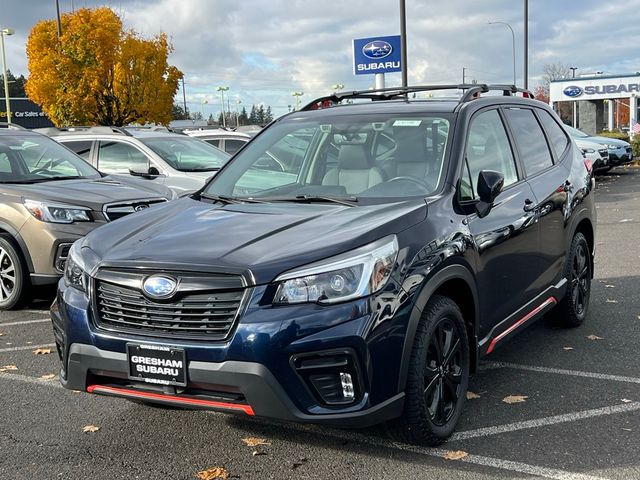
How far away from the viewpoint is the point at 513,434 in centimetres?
401

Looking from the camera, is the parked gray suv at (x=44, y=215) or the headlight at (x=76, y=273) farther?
the parked gray suv at (x=44, y=215)

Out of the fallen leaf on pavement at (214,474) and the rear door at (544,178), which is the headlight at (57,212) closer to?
the fallen leaf on pavement at (214,474)

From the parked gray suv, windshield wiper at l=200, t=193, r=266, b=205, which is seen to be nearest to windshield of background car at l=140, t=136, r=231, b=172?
the parked gray suv

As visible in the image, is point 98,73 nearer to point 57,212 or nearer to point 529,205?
point 57,212

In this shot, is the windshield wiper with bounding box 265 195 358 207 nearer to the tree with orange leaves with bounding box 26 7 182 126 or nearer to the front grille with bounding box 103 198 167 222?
the front grille with bounding box 103 198 167 222

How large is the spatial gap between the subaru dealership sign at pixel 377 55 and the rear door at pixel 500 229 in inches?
501

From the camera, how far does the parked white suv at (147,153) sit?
10406 millimetres

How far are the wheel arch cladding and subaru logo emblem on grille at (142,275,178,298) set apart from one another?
1094 millimetres

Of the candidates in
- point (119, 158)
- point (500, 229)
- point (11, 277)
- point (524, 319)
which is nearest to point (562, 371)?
point (524, 319)

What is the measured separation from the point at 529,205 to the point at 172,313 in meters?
2.62

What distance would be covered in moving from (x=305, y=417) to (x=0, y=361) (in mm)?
3386

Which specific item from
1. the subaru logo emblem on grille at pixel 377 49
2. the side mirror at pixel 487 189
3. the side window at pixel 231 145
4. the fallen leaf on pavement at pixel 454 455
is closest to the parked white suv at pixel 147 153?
the side window at pixel 231 145

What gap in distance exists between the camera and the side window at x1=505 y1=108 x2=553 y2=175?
5.20 m

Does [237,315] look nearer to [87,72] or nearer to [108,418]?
[108,418]
